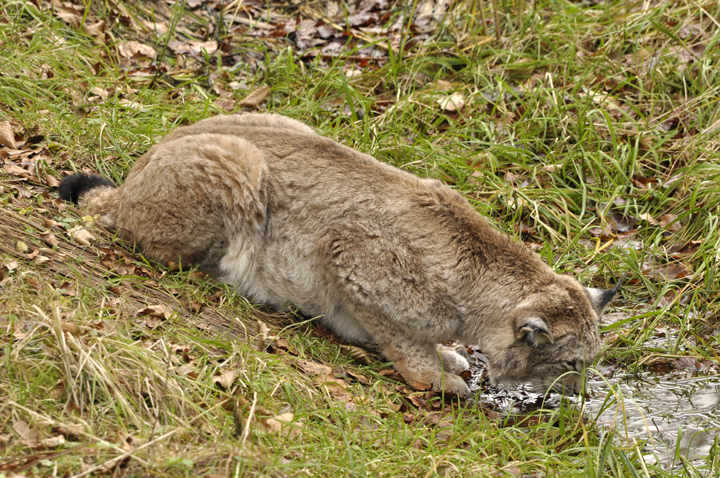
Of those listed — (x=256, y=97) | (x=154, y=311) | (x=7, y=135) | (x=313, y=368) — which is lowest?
(x=313, y=368)

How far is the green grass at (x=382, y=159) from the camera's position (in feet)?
11.3

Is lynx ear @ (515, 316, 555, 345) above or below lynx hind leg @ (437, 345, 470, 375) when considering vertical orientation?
above

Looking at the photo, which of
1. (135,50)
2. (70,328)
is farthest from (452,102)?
(70,328)

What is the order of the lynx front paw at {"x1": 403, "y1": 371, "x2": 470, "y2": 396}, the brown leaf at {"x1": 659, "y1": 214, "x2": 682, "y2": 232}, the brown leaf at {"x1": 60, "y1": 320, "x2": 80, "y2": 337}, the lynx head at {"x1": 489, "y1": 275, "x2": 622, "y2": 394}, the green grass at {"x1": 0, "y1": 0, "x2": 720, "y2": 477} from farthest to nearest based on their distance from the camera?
1. the brown leaf at {"x1": 659, "y1": 214, "x2": 682, "y2": 232}
2. the lynx front paw at {"x1": 403, "y1": 371, "x2": 470, "y2": 396}
3. the lynx head at {"x1": 489, "y1": 275, "x2": 622, "y2": 394}
4. the brown leaf at {"x1": 60, "y1": 320, "x2": 80, "y2": 337}
5. the green grass at {"x1": 0, "y1": 0, "x2": 720, "y2": 477}

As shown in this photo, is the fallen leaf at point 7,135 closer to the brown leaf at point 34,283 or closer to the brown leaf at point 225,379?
the brown leaf at point 34,283

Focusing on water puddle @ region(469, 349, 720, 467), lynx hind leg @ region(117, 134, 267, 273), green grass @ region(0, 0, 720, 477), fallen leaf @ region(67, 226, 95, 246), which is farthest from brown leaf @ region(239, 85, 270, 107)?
water puddle @ region(469, 349, 720, 467)

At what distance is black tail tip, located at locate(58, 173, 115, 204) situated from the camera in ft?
18.8

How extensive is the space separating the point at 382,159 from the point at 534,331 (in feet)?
9.94

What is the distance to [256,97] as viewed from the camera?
814cm

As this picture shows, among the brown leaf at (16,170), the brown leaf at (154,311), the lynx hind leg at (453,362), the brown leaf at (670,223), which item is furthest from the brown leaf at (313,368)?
the brown leaf at (670,223)

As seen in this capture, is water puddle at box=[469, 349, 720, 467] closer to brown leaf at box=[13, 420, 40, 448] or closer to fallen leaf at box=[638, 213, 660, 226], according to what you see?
fallen leaf at box=[638, 213, 660, 226]

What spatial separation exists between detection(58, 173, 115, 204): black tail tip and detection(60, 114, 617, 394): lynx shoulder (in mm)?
12

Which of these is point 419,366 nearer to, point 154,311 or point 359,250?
point 359,250

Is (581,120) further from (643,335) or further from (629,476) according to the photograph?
(629,476)
